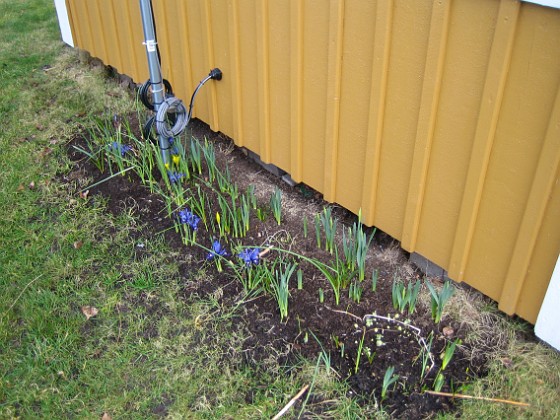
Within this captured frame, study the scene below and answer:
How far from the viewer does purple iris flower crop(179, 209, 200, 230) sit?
3.30 meters

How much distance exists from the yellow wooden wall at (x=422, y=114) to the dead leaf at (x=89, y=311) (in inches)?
49.5

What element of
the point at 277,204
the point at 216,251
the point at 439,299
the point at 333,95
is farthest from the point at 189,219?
the point at 439,299

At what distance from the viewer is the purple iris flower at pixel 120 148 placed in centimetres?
377

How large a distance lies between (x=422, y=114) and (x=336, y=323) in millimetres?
958

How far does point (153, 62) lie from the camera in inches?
135

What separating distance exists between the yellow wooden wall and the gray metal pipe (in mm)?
386

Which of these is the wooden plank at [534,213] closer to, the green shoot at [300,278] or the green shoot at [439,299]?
the green shoot at [439,299]

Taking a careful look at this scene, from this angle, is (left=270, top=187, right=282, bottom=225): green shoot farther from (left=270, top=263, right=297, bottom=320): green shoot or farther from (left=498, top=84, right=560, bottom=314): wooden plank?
(left=498, top=84, right=560, bottom=314): wooden plank

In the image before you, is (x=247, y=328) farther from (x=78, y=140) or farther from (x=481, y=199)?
(x=78, y=140)

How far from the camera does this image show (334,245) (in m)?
3.12

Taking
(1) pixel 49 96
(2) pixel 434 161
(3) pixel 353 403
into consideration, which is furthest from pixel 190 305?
(1) pixel 49 96

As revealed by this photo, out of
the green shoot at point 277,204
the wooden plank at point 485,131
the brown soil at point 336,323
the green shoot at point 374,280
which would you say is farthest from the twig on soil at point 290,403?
the green shoot at point 277,204

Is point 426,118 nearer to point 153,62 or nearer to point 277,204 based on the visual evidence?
point 277,204

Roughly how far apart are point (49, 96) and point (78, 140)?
84cm
